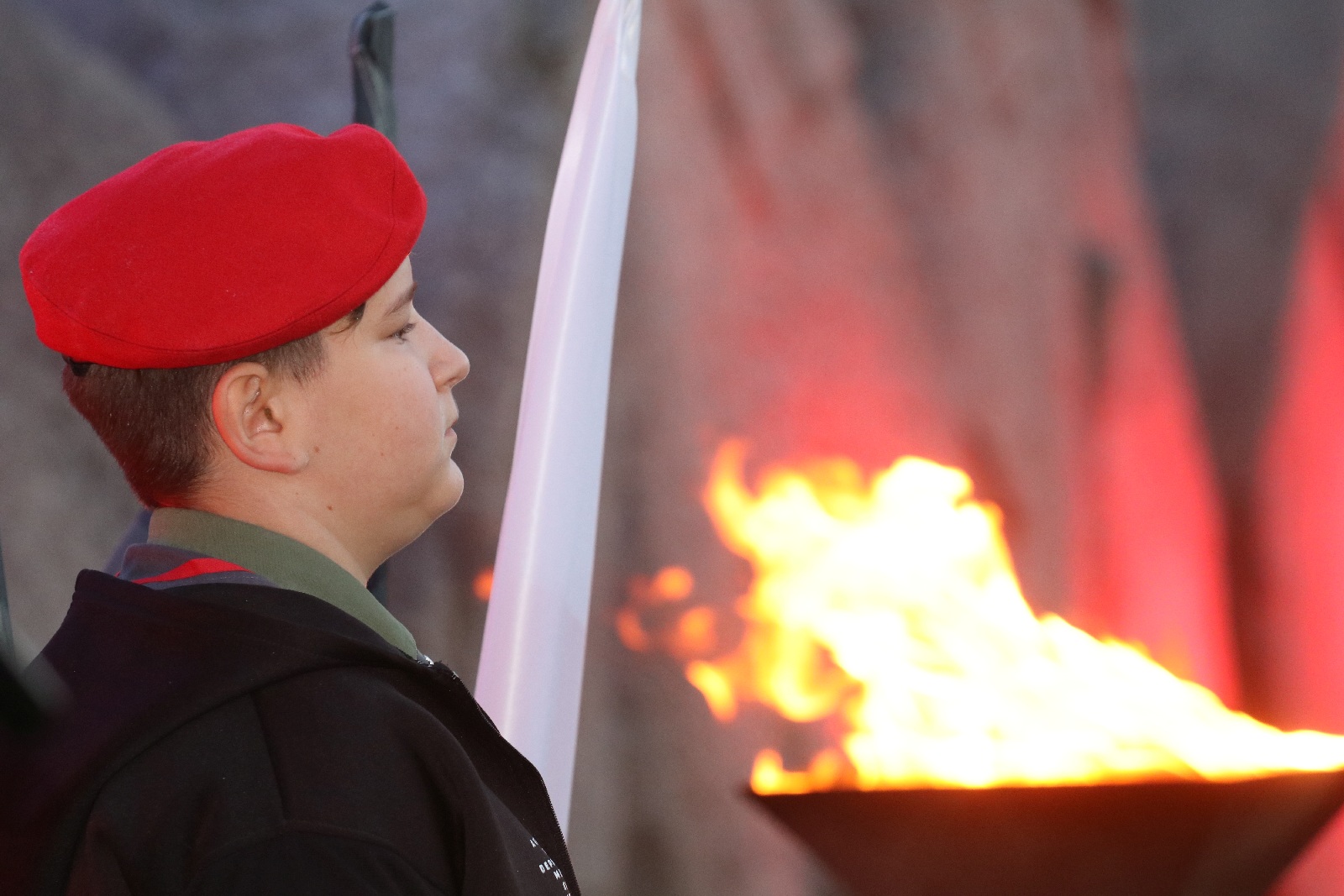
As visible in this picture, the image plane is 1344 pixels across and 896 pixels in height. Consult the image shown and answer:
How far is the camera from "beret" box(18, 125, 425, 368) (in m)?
0.55

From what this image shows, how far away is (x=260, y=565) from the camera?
577mm

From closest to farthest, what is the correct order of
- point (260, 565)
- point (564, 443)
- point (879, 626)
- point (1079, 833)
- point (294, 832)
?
point (294, 832)
point (260, 565)
point (1079, 833)
point (564, 443)
point (879, 626)

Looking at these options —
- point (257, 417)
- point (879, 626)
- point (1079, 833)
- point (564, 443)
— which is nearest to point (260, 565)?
point (257, 417)

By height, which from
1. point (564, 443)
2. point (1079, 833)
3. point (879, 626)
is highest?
point (564, 443)

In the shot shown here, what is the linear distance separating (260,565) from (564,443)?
72 cm

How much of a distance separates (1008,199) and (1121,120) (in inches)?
8.3

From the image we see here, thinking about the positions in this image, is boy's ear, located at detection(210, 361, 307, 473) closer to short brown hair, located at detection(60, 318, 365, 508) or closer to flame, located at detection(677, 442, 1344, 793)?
short brown hair, located at detection(60, 318, 365, 508)

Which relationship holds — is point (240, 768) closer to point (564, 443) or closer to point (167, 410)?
point (167, 410)

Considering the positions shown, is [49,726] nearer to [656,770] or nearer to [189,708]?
[189,708]

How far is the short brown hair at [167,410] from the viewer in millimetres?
579

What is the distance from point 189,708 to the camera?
1.60 ft

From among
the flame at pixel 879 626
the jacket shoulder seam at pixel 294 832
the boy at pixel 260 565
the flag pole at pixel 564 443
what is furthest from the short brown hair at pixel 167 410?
the flame at pixel 879 626

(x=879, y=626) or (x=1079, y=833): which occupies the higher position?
(x=1079, y=833)

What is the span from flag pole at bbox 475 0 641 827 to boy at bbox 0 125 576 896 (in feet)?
2.04
